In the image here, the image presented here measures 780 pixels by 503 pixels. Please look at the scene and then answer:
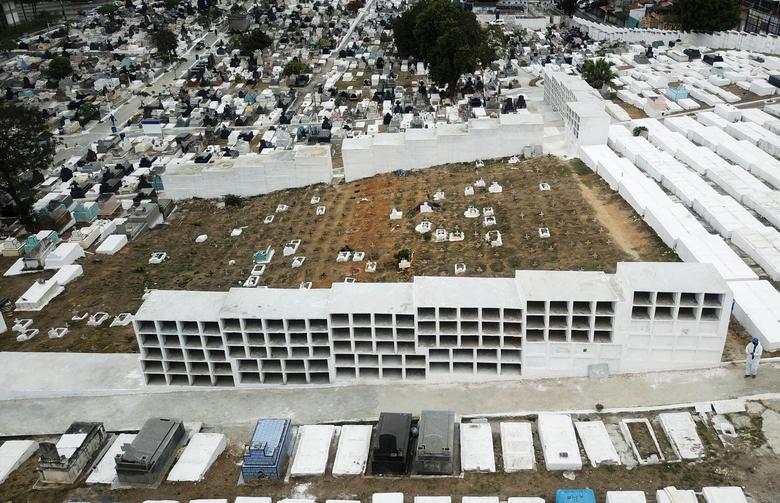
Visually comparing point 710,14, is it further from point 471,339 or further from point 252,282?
point 471,339

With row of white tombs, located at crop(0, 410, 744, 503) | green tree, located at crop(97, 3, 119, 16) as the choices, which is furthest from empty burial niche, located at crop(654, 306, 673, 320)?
green tree, located at crop(97, 3, 119, 16)

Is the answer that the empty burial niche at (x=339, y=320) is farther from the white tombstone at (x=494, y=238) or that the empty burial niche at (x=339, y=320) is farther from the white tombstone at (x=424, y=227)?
the white tombstone at (x=424, y=227)

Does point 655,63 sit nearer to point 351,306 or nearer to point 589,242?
point 589,242

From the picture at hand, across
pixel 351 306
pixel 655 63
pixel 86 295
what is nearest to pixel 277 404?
pixel 351 306

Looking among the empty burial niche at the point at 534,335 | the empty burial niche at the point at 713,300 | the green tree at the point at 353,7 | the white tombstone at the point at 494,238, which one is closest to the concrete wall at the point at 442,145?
the white tombstone at the point at 494,238

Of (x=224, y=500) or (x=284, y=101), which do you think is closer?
(x=224, y=500)

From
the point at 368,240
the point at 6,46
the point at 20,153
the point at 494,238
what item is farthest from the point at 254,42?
the point at 494,238
